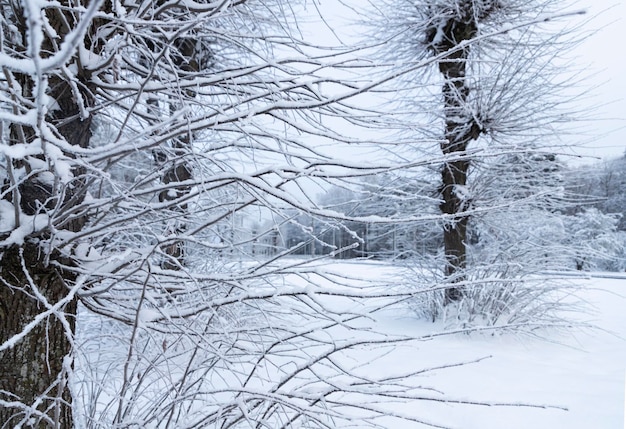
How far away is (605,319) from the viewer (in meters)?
5.62

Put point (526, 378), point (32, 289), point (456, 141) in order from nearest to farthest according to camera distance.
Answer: point (32, 289) < point (526, 378) < point (456, 141)

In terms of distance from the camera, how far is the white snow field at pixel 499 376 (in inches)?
A: 89.9

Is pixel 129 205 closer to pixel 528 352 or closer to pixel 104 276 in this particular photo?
pixel 104 276

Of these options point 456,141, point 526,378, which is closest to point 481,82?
point 456,141

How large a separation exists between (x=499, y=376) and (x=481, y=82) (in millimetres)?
3134

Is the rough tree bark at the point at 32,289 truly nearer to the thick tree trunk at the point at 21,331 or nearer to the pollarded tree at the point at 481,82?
→ the thick tree trunk at the point at 21,331

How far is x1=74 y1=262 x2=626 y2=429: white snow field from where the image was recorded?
2.28 m

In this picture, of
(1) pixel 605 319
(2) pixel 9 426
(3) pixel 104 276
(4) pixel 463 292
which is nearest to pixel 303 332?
(3) pixel 104 276

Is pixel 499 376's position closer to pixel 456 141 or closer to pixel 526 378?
pixel 526 378

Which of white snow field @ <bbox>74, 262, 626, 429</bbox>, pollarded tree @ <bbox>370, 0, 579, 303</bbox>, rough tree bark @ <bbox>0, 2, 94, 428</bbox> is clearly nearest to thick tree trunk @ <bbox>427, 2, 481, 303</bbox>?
pollarded tree @ <bbox>370, 0, 579, 303</bbox>

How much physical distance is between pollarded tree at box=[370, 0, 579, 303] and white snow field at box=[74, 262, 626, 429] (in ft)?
3.53

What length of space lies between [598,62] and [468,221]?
2.20 meters

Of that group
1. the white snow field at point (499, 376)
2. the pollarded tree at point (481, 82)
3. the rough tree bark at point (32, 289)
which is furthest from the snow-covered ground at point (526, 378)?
the rough tree bark at point (32, 289)

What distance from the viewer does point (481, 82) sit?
496 cm
